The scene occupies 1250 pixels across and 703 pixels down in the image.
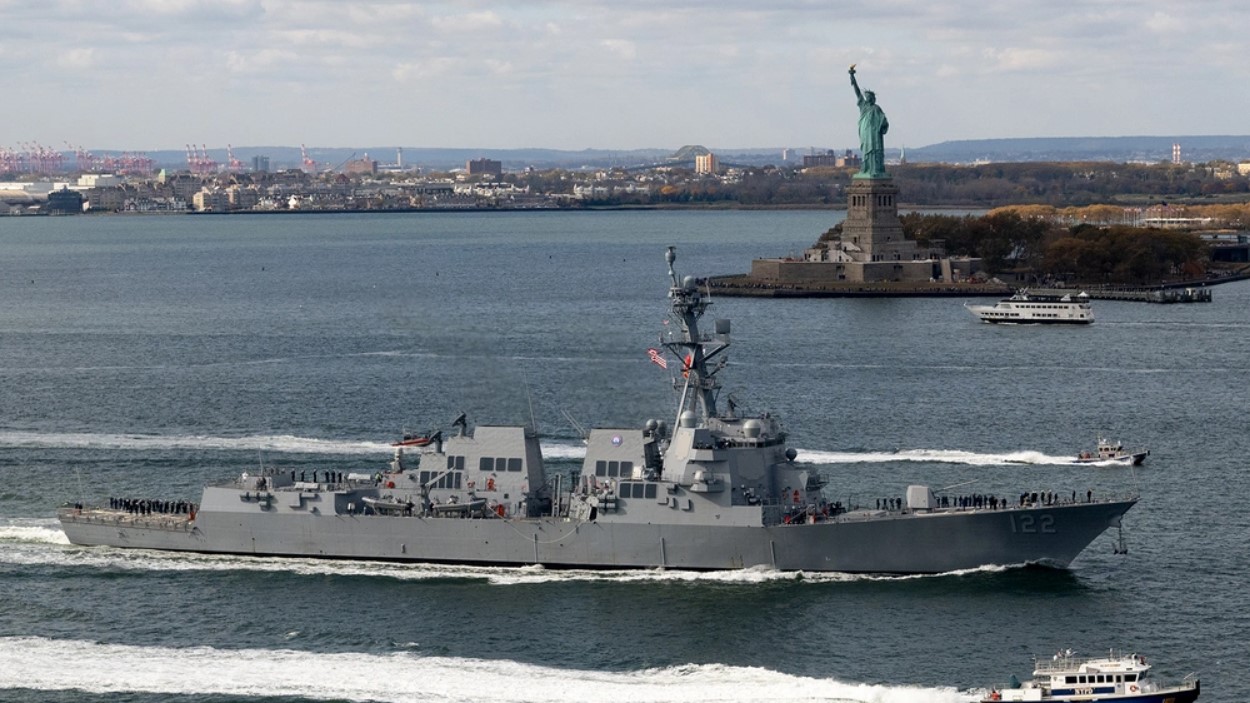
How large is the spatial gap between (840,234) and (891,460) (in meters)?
86.6

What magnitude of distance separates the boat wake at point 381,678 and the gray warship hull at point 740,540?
23.8 ft

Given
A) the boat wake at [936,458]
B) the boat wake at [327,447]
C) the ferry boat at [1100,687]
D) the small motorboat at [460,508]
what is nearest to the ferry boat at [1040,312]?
the boat wake at [327,447]

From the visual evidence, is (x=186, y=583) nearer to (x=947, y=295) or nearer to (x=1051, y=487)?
(x=1051, y=487)

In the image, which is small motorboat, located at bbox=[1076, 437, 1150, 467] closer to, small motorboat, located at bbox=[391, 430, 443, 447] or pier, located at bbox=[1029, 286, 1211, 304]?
small motorboat, located at bbox=[391, 430, 443, 447]

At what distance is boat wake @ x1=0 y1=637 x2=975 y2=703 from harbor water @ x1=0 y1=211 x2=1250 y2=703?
86 millimetres

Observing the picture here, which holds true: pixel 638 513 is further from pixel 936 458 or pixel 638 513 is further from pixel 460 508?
pixel 936 458

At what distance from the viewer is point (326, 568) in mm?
48094

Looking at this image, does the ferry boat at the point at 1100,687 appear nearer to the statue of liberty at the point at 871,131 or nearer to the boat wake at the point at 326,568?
the boat wake at the point at 326,568

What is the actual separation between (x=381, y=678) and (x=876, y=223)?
10159cm

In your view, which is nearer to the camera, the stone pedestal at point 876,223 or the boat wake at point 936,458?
the boat wake at point 936,458

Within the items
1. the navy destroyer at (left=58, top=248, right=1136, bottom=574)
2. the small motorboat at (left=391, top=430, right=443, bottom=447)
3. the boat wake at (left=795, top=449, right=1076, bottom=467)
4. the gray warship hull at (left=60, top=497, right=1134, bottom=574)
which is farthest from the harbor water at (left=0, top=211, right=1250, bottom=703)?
the small motorboat at (left=391, top=430, right=443, bottom=447)

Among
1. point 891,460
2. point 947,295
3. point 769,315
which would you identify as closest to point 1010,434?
point 891,460

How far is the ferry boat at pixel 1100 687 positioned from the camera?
3431 centimetres

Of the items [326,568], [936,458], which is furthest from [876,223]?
[326,568]
